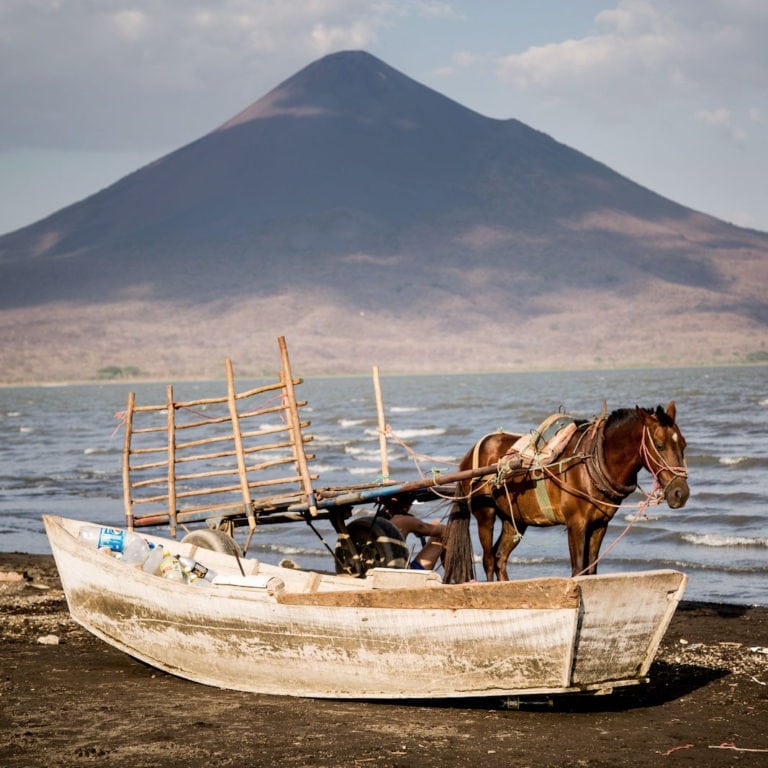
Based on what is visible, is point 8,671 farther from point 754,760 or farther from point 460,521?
point 754,760

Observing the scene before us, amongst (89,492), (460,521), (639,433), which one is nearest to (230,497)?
(89,492)

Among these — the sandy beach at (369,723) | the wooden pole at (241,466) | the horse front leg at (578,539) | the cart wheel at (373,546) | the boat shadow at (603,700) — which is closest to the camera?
the sandy beach at (369,723)

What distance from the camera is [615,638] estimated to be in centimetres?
763

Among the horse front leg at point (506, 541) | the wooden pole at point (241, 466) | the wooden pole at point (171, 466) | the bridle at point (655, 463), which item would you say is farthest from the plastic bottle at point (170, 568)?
the bridle at point (655, 463)

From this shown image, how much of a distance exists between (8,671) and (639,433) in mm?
5101

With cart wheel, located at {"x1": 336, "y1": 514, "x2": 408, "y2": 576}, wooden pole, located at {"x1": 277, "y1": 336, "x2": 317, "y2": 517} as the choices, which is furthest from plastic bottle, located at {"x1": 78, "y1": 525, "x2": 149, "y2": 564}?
cart wheel, located at {"x1": 336, "y1": 514, "x2": 408, "y2": 576}

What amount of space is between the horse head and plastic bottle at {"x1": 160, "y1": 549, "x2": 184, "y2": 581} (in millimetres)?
3692

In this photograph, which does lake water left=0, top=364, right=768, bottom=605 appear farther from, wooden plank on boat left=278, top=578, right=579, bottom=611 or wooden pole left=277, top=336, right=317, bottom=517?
wooden plank on boat left=278, top=578, right=579, bottom=611

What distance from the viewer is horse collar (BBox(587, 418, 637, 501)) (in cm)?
955

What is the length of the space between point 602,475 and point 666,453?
22.0 inches

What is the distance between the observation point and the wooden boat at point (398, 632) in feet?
24.6

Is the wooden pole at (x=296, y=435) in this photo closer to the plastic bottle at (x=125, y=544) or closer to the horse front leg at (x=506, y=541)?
the plastic bottle at (x=125, y=544)

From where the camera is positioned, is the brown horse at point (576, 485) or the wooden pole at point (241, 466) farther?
the wooden pole at point (241, 466)

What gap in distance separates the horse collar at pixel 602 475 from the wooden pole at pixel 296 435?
8.39 ft
